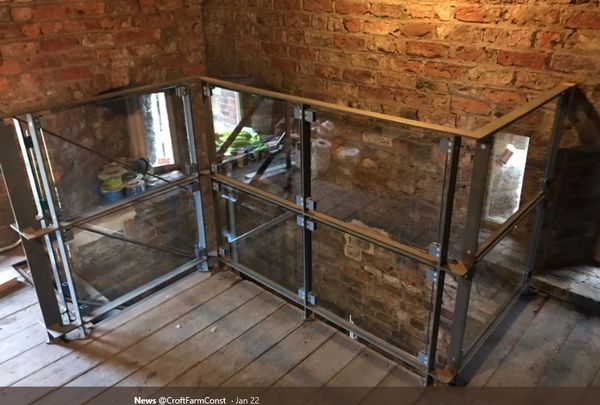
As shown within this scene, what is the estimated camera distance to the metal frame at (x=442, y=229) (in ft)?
5.33

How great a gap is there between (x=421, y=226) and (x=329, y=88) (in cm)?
137

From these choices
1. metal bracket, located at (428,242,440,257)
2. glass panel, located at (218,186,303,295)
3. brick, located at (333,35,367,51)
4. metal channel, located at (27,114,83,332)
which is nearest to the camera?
metal bracket, located at (428,242,440,257)

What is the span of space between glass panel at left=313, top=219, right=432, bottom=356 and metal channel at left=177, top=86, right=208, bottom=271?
0.68 metres

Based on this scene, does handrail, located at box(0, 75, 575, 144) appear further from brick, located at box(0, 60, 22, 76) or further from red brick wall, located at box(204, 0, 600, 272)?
brick, located at box(0, 60, 22, 76)

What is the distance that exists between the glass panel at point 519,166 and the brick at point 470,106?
0.98 ft

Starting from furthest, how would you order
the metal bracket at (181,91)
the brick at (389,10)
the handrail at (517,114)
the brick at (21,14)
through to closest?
1. the brick at (21,14)
2. the brick at (389,10)
3. the metal bracket at (181,91)
4. the handrail at (517,114)

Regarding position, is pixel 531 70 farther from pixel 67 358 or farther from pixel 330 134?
pixel 67 358

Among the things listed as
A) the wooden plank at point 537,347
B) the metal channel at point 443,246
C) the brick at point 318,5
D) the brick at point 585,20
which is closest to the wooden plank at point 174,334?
the metal channel at point 443,246

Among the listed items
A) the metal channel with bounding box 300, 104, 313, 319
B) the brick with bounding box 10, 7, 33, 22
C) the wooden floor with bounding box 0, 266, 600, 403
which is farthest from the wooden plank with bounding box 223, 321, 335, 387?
the brick with bounding box 10, 7, 33, 22

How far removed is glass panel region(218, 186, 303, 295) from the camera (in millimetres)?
2494

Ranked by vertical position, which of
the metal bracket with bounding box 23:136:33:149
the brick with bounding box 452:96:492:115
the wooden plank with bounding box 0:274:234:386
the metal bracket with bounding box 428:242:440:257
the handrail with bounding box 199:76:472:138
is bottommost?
the wooden plank with bounding box 0:274:234:386

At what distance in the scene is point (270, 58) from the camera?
3.48m

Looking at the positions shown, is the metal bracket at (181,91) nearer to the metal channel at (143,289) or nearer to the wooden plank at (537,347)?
the metal channel at (143,289)

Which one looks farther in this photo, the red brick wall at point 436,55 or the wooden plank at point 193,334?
the red brick wall at point 436,55
